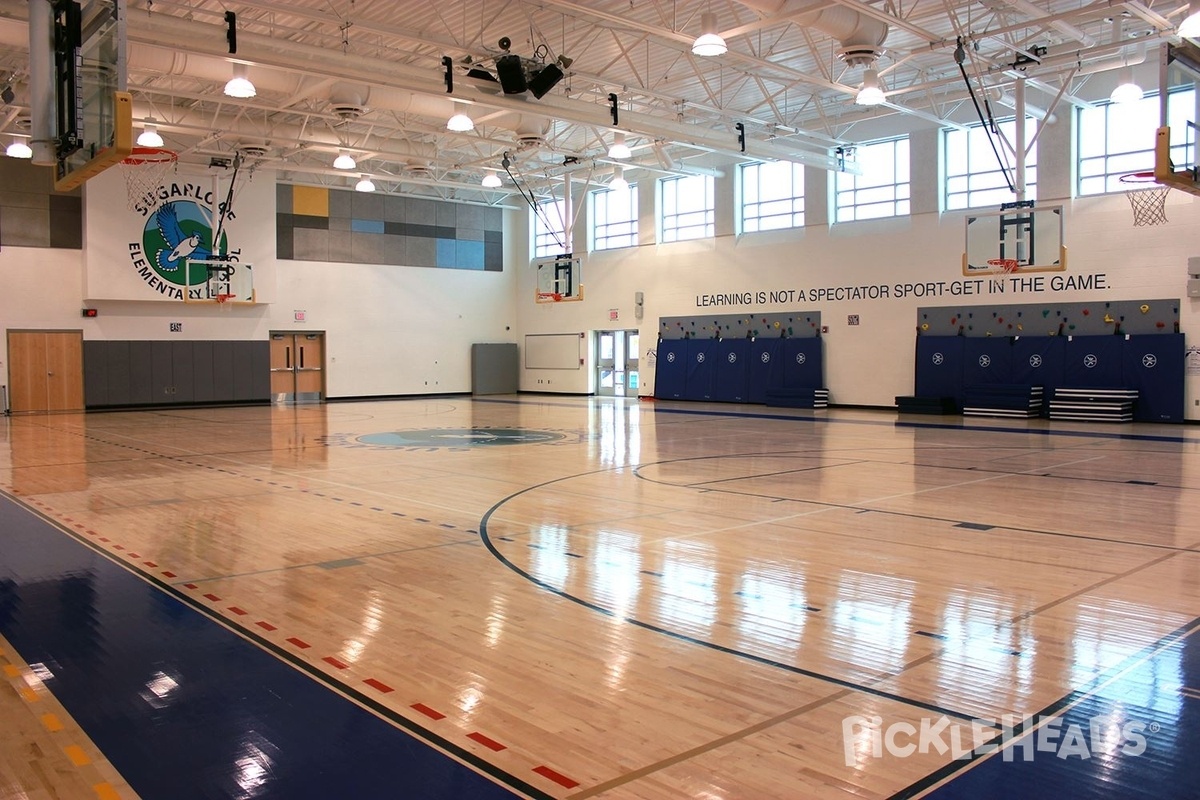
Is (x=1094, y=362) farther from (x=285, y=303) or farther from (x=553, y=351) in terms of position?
(x=285, y=303)

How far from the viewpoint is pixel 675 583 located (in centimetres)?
Result: 596

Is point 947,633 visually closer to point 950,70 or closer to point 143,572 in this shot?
point 143,572

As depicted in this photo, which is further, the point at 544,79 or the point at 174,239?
the point at 174,239

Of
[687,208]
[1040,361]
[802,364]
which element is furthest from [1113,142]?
[687,208]

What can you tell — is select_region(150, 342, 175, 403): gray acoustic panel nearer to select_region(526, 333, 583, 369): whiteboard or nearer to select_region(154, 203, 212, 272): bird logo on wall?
select_region(154, 203, 212, 272): bird logo on wall

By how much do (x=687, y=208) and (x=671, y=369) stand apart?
469 cm

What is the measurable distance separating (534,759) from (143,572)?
4.14 metres

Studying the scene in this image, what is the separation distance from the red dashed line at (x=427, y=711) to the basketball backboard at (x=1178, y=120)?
26.5 ft

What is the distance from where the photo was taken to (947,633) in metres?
4.84

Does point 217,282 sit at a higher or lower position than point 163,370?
higher

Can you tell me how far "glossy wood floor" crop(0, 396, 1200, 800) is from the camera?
12.0ft

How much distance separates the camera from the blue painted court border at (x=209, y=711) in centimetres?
321

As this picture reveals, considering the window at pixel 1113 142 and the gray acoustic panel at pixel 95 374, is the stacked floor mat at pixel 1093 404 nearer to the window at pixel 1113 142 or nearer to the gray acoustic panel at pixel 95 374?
the window at pixel 1113 142

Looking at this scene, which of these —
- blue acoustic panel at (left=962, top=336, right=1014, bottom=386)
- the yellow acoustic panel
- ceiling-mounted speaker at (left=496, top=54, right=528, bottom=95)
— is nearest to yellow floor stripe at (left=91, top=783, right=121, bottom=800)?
ceiling-mounted speaker at (left=496, top=54, right=528, bottom=95)
